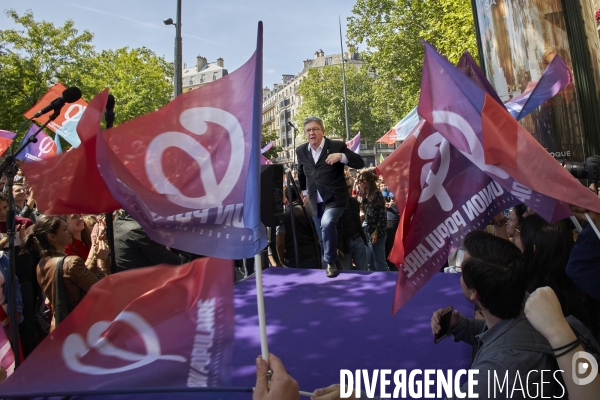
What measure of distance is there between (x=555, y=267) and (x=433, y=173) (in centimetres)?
76

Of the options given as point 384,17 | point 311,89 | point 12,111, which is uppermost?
point 311,89

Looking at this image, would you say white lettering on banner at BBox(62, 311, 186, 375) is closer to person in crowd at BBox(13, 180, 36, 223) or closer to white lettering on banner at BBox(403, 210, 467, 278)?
white lettering on banner at BBox(403, 210, 467, 278)

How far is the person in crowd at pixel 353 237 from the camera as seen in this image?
566 centimetres

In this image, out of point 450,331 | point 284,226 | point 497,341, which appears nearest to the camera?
point 497,341

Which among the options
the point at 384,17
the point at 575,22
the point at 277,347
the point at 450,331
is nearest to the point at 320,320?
the point at 277,347

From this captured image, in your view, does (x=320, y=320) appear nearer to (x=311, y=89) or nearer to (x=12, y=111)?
(x=12, y=111)

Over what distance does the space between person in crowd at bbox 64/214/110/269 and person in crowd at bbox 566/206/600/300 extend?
10.3ft

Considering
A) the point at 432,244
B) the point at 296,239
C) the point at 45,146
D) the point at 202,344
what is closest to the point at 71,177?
the point at 202,344

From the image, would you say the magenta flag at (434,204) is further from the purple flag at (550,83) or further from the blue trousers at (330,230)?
the blue trousers at (330,230)

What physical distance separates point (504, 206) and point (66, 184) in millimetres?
2248

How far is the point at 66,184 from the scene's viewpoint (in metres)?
2.03

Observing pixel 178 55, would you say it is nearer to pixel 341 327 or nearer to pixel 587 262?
pixel 341 327

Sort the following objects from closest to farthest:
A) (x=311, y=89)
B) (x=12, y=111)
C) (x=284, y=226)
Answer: (x=284, y=226) < (x=12, y=111) < (x=311, y=89)

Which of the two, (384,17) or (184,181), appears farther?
(384,17)
